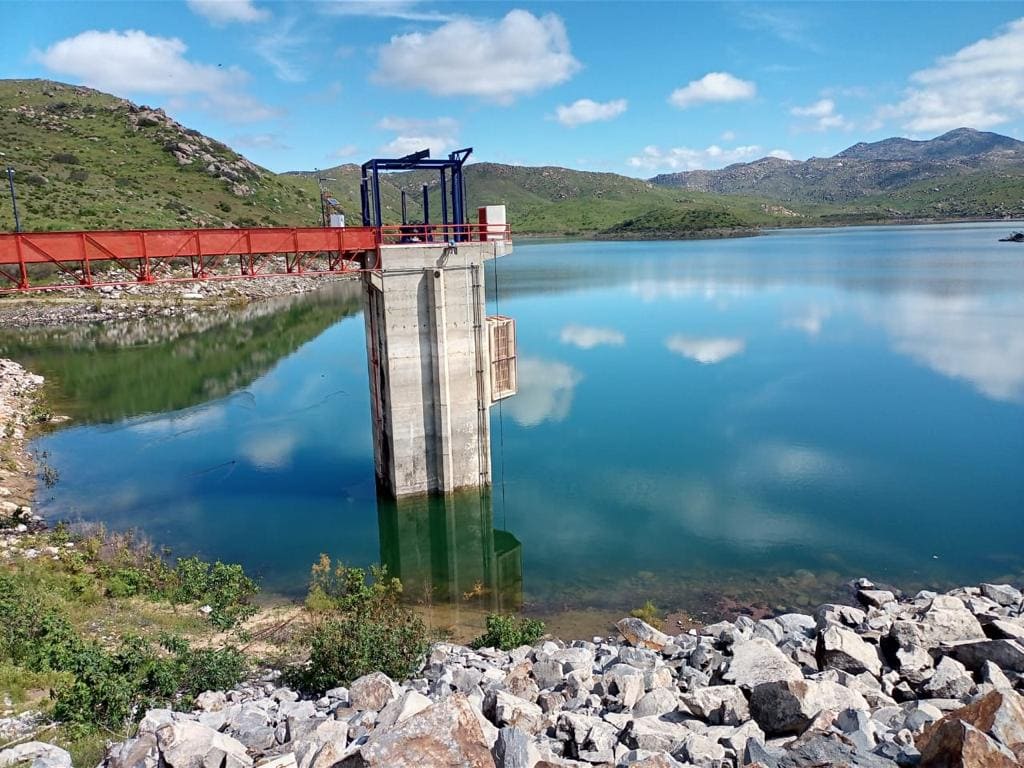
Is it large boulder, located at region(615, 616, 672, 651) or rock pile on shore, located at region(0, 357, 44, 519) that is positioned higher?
rock pile on shore, located at region(0, 357, 44, 519)

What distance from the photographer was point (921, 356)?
4659 cm

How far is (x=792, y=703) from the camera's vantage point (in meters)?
Result: 9.55

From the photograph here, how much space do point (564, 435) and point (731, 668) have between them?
21.5 m

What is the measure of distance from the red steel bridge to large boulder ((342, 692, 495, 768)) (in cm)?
1438

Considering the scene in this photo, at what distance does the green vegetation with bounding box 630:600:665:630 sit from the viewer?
57.9 feet

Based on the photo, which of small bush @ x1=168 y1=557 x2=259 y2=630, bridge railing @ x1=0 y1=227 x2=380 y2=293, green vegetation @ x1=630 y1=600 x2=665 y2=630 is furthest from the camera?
bridge railing @ x1=0 y1=227 x2=380 y2=293

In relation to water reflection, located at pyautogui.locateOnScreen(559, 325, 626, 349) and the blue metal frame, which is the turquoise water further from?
the blue metal frame

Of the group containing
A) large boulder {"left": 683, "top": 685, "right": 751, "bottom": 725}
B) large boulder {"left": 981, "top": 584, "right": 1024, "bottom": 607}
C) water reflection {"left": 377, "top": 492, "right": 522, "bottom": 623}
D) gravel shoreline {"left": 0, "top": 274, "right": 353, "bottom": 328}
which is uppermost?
gravel shoreline {"left": 0, "top": 274, "right": 353, "bottom": 328}

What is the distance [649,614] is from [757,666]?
22.2 feet

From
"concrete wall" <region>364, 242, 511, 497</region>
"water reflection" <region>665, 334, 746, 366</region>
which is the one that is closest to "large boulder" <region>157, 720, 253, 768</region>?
"concrete wall" <region>364, 242, 511, 497</region>

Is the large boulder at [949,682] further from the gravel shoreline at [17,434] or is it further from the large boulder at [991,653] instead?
the gravel shoreline at [17,434]

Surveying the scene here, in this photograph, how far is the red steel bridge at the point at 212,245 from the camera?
19.0 meters

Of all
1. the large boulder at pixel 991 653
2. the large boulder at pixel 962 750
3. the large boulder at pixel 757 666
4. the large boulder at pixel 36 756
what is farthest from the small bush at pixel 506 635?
the large boulder at pixel 962 750

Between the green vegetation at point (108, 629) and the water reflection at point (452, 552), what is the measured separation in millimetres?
5222
